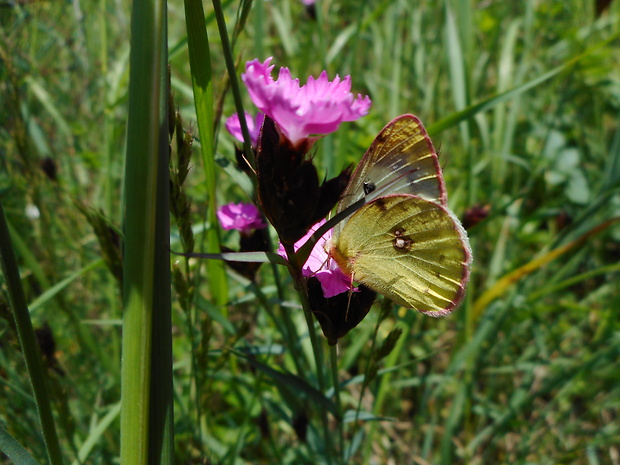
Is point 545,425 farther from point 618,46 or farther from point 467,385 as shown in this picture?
point 618,46

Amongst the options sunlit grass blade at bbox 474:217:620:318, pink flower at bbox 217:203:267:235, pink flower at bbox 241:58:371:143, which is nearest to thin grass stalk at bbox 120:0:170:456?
pink flower at bbox 241:58:371:143

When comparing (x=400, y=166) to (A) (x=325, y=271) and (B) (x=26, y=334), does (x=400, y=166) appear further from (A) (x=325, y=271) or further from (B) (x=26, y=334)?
(B) (x=26, y=334)

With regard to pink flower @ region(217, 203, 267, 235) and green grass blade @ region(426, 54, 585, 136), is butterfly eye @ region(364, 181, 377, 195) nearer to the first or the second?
pink flower @ region(217, 203, 267, 235)

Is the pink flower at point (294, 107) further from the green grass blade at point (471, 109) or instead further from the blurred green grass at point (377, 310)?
the green grass blade at point (471, 109)

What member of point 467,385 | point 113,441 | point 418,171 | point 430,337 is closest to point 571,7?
point 430,337

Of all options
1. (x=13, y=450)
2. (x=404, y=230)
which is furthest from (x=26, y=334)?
(x=404, y=230)

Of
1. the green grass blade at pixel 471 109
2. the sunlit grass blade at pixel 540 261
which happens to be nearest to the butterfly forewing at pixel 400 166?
the green grass blade at pixel 471 109
